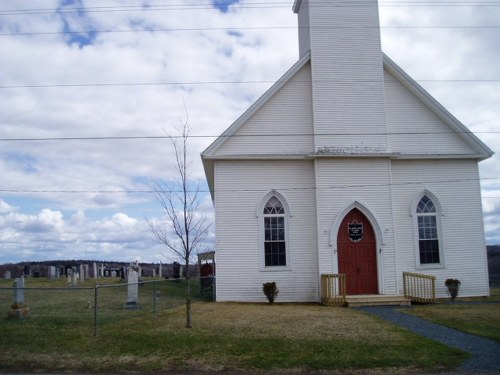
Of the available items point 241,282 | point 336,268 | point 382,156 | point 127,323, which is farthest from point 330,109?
point 127,323

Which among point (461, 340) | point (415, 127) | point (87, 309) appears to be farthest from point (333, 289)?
point (87, 309)

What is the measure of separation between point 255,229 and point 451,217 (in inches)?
318

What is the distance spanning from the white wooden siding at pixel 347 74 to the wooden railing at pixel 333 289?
521 cm

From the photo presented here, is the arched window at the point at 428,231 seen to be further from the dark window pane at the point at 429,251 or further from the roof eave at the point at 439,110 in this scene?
the roof eave at the point at 439,110

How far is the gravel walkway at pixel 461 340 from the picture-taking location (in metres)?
10.0

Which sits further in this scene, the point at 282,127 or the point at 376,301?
the point at 282,127

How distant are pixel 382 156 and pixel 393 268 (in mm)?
4374

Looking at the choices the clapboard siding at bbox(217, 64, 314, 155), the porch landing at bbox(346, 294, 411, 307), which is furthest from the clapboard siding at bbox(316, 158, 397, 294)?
the clapboard siding at bbox(217, 64, 314, 155)

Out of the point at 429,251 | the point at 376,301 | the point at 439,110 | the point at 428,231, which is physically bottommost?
the point at 376,301

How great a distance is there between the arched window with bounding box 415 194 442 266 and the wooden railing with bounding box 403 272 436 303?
102cm

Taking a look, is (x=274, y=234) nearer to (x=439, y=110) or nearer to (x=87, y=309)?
(x=87, y=309)

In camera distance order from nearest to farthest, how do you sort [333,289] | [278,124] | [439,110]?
1. [333,289]
2. [278,124]
3. [439,110]

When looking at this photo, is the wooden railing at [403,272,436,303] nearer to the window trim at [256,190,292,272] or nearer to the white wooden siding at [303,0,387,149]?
the window trim at [256,190,292,272]

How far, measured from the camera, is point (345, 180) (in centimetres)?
2122
